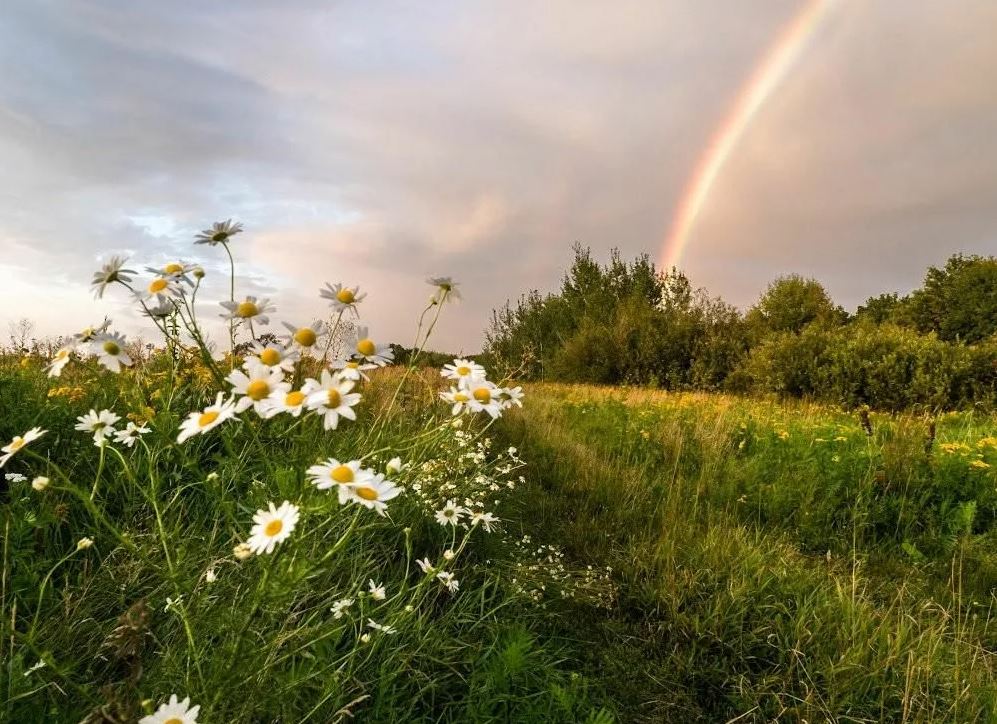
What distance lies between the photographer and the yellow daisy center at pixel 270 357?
1426mm

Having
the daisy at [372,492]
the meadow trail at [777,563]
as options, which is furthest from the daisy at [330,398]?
the meadow trail at [777,563]

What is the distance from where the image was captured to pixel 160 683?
1387 mm

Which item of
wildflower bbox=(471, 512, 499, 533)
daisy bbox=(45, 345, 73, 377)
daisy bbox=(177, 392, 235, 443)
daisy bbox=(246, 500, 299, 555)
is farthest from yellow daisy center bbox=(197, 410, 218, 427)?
wildflower bbox=(471, 512, 499, 533)

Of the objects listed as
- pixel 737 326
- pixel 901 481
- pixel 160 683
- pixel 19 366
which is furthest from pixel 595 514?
pixel 737 326

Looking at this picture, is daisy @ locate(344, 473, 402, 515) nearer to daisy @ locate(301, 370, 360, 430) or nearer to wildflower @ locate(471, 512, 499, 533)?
daisy @ locate(301, 370, 360, 430)

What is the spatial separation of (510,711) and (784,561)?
198 centimetres

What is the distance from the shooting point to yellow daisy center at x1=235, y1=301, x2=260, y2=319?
5.54ft

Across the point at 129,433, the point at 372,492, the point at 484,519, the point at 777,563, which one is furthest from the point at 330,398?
the point at 777,563

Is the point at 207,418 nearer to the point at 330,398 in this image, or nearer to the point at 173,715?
the point at 330,398

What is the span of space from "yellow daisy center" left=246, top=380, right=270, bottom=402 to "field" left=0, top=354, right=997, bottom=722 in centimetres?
15

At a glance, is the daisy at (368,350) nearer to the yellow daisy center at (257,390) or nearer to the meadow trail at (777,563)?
the yellow daisy center at (257,390)

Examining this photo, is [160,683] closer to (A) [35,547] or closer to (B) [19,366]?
(A) [35,547]

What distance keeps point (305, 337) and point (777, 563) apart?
2834 millimetres

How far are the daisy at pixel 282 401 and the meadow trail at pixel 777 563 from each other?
1.80 m
